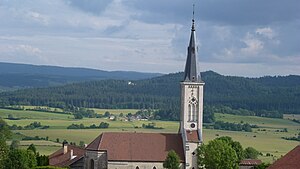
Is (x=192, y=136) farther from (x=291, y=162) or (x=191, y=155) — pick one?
(x=291, y=162)

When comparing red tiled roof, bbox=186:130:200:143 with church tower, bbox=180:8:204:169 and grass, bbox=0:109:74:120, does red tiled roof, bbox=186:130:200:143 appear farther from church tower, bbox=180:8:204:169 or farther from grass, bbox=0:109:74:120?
grass, bbox=0:109:74:120

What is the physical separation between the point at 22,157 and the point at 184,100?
807 inches

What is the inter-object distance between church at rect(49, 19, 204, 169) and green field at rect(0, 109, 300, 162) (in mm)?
24836

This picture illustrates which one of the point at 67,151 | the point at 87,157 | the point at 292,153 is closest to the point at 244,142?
the point at 67,151

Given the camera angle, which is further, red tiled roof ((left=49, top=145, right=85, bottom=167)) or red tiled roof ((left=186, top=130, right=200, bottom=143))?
red tiled roof ((left=49, top=145, right=85, bottom=167))

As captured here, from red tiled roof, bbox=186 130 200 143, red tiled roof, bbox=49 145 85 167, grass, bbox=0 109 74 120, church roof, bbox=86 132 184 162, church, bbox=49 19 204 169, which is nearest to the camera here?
red tiled roof, bbox=186 130 200 143

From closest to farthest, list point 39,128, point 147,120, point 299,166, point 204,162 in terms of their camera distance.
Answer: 1. point 299,166
2. point 204,162
3. point 39,128
4. point 147,120

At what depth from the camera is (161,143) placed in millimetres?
80688

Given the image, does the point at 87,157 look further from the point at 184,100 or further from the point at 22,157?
the point at 184,100

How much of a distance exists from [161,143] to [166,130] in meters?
61.0

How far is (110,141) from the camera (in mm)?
81062

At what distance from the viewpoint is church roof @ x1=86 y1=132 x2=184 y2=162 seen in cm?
7969

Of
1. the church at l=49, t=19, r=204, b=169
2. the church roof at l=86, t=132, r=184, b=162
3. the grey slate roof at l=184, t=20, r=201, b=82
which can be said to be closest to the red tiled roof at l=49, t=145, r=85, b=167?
the church at l=49, t=19, r=204, b=169

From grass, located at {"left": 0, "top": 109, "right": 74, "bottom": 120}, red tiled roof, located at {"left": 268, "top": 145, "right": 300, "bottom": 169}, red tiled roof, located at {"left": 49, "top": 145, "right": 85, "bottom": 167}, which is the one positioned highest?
grass, located at {"left": 0, "top": 109, "right": 74, "bottom": 120}
